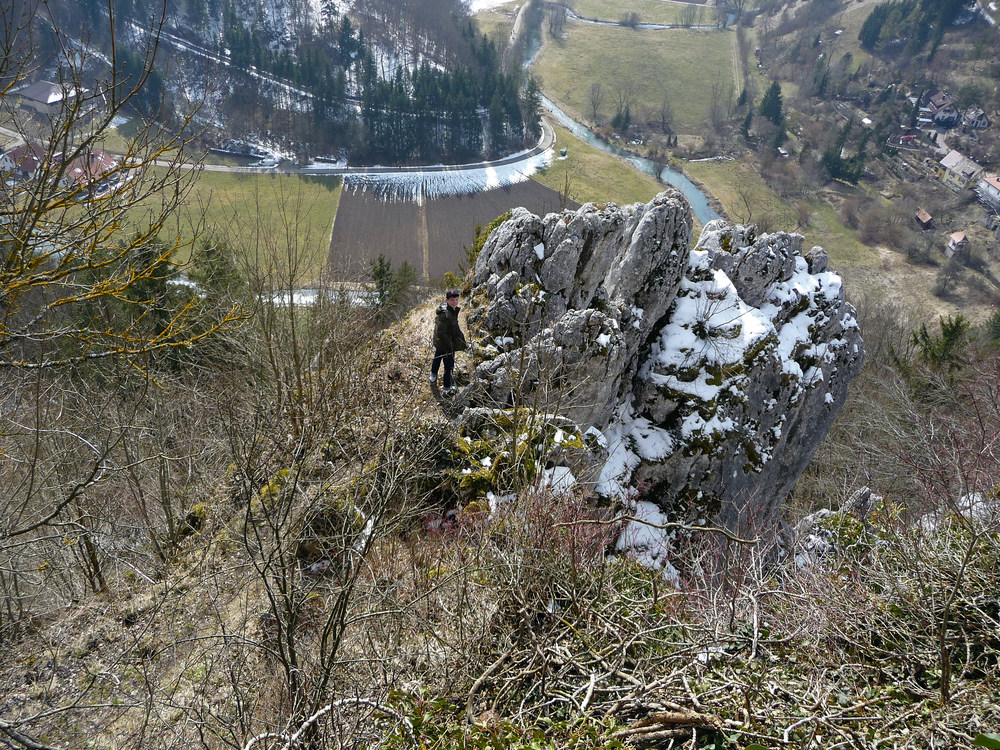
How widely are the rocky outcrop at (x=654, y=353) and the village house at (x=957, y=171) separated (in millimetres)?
88036

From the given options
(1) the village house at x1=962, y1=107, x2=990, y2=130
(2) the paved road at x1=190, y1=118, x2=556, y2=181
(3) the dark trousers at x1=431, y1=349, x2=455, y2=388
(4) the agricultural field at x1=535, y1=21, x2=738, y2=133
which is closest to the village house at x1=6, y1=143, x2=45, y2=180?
(3) the dark trousers at x1=431, y1=349, x2=455, y2=388

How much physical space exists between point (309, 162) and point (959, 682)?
2775 inches

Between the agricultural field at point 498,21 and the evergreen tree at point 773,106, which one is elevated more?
the agricultural field at point 498,21

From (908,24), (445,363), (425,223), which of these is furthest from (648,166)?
(908,24)

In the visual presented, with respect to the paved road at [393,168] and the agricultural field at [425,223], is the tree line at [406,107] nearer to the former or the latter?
the paved road at [393,168]

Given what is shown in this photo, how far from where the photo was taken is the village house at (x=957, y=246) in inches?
2499

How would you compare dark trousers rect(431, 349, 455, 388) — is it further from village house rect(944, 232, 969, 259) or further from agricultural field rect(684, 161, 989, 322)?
village house rect(944, 232, 969, 259)

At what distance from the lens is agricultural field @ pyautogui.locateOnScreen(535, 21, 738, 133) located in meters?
88.6

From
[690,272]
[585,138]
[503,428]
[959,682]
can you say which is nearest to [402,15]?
[585,138]

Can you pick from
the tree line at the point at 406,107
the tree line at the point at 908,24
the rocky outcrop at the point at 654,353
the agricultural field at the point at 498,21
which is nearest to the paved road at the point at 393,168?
the tree line at the point at 406,107

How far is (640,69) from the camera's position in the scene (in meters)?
98.4

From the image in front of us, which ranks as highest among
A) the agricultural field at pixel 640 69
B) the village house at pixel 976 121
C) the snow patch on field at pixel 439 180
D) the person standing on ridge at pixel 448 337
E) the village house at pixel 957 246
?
the agricultural field at pixel 640 69

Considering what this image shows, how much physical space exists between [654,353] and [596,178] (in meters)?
57.5

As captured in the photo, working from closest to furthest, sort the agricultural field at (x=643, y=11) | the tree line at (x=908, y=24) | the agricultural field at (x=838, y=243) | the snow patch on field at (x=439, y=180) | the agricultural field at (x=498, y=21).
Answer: the agricultural field at (x=838, y=243), the snow patch on field at (x=439, y=180), the agricultural field at (x=498, y=21), the tree line at (x=908, y=24), the agricultural field at (x=643, y=11)
